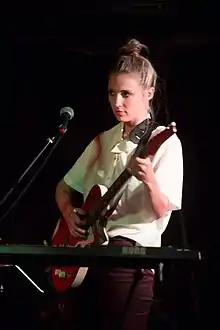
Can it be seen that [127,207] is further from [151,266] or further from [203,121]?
[203,121]

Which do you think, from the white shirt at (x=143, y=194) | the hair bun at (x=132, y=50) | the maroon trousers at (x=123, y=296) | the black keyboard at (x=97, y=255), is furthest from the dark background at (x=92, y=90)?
the black keyboard at (x=97, y=255)

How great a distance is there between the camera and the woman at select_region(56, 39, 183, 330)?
4.60 feet

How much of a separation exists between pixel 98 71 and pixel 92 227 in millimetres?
891

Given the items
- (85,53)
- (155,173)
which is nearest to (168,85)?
(85,53)

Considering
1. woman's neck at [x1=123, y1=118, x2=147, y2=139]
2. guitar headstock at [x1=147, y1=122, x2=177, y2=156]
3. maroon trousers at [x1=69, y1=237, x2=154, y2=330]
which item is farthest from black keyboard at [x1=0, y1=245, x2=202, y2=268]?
woman's neck at [x1=123, y1=118, x2=147, y2=139]

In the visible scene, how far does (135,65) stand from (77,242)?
17.8 inches

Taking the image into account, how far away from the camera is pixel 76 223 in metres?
1.56

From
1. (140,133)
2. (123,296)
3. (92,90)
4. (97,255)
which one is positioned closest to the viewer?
(97,255)

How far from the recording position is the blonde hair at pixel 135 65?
1.56 m

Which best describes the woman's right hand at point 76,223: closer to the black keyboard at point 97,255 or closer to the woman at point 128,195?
Result: the woman at point 128,195

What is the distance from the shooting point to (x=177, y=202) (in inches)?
57.7

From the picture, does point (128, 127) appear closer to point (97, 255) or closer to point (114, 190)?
point (114, 190)

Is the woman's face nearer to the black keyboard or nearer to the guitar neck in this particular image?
the guitar neck

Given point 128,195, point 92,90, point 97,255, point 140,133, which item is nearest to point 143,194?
point 128,195
